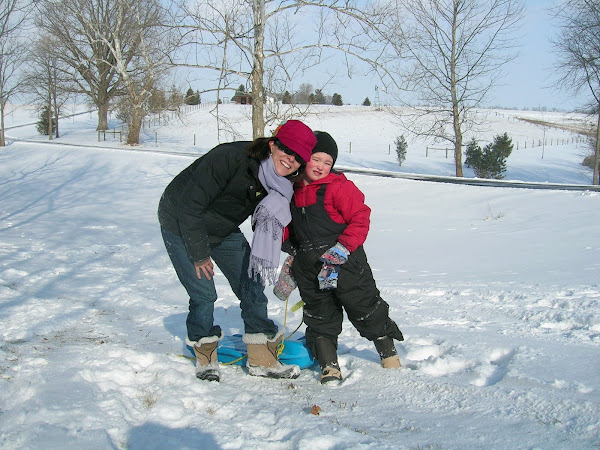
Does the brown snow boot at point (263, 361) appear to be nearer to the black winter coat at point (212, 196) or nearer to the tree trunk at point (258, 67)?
the black winter coat at point (212, 196)

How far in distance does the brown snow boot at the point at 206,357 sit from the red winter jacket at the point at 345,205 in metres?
1.16

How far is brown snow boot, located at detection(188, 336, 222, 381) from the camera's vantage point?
11.6ft

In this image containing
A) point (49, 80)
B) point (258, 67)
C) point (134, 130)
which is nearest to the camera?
point (258, 67)

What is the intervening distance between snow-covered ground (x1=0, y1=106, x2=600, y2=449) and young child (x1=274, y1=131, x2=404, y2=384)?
0.26m

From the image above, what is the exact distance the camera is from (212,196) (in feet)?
10.7

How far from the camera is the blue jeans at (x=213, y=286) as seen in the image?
11.5 feet

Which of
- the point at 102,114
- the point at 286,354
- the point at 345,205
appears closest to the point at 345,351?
the point at 286,354

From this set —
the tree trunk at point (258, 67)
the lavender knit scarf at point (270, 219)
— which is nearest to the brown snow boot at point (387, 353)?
the lavender knit scarf at point (270, 219)

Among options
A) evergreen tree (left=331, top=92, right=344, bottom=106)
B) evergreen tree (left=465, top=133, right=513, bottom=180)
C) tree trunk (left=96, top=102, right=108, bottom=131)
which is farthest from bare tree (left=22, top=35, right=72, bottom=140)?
evergreen tree (left=331, top=92, right=344, bottom=106)

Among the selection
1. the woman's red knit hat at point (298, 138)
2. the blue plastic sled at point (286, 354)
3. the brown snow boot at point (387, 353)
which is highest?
the woman's red knit hat at point (298, 138)

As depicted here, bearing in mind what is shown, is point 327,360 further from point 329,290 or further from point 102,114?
point 102,114

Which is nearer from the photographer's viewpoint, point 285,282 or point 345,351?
point 285,282

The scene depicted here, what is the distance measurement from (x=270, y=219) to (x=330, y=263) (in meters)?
0.48

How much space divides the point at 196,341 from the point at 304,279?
0.87 meters
